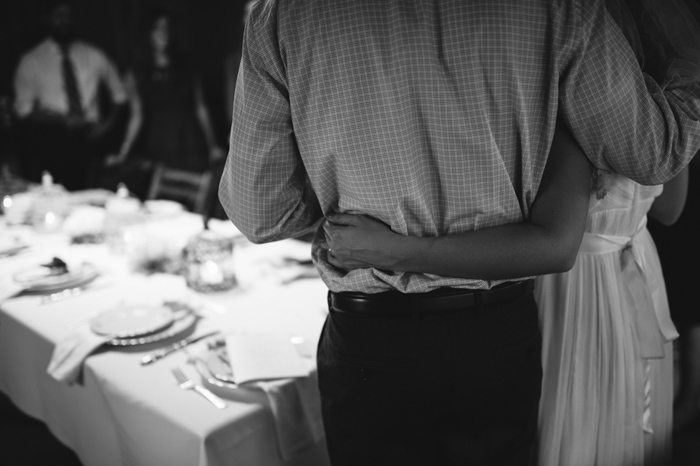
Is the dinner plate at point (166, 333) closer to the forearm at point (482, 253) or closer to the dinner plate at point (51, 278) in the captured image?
the dinner plate at point (51, 278)

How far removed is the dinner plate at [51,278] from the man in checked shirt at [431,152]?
0.98m

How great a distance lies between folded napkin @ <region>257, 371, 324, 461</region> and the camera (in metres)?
1.10

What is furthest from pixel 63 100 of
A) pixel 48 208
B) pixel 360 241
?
pixel 360 241

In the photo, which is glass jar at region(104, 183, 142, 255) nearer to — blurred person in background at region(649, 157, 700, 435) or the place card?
the place card

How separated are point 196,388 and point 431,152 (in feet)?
2.21

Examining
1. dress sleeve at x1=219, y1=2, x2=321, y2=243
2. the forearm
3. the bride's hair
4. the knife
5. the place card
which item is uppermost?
the bride's hair

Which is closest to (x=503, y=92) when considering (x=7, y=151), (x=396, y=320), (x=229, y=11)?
(x=396, y=320)

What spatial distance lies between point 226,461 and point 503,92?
804 mm

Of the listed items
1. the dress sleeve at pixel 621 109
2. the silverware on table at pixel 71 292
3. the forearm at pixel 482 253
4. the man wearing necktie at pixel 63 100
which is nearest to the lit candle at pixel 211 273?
the silverware on table at pixel 71 292

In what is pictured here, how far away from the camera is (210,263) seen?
1649 mm

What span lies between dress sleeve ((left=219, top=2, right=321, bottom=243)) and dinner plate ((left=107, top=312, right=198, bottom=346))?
0.45 meters

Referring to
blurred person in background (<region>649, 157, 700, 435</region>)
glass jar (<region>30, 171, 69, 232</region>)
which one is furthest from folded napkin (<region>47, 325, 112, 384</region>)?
blurred person in background (<region>649, 157, 700, 435</region>)

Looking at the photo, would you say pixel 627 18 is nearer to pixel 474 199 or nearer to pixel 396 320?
pixel 474 199

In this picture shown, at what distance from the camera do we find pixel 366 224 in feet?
3.12
